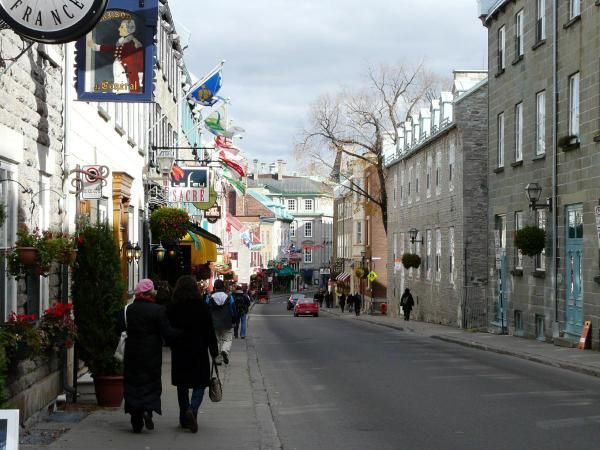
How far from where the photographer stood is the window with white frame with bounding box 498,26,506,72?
3194 cm

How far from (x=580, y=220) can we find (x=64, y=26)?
18318mm

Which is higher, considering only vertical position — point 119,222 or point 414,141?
point 414,141

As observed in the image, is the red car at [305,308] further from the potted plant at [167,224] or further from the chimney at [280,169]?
the chimney at [280,169]

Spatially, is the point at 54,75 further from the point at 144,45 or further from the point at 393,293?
the point at 393,293

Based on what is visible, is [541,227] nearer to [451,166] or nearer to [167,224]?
[167,224]

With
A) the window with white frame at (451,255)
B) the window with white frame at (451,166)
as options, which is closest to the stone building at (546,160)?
the window with white frame at (451,255)

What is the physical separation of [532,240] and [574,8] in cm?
586

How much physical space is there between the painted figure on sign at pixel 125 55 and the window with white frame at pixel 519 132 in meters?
18.4

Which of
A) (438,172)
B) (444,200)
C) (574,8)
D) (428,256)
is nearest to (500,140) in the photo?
(574,8)

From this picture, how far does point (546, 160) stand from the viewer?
88.6ft

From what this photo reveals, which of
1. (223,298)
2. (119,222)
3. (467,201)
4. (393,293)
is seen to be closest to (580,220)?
(223,298)

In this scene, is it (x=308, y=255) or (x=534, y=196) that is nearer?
(x=534, y=196)

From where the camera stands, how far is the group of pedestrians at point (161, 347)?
10891 millimetres

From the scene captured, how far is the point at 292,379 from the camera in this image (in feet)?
58.7
